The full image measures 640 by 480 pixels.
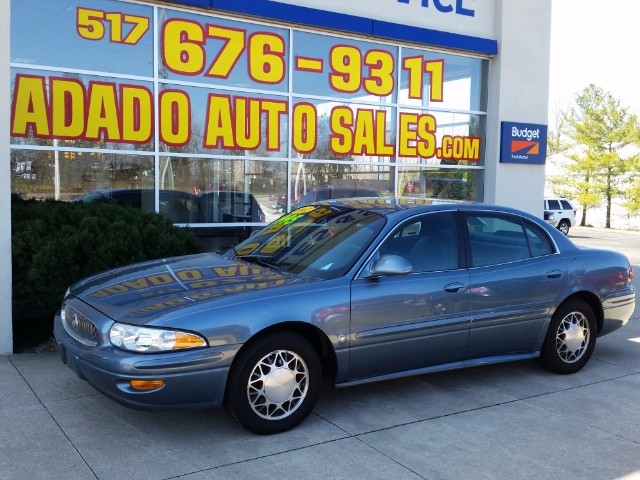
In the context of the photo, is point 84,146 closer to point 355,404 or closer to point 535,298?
point 355,404

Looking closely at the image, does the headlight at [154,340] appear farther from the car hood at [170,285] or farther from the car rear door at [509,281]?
the car rear door at [509,281]

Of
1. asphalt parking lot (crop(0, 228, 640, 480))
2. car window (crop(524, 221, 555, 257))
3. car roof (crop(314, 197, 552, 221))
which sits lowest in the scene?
→ asphalt parking lot (crop(0, 228, 640, 480))

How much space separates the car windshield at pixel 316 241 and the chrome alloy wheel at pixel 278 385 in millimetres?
692

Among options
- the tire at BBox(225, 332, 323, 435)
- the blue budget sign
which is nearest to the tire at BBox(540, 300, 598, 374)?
the tire at BBox(225, 332, 323, 435)

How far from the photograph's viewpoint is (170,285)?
4641 mm

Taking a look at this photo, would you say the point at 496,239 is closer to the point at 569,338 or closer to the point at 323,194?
the point at 569,338

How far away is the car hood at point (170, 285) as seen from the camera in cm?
423

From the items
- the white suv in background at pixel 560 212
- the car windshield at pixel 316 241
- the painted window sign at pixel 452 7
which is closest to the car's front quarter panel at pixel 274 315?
the car windshield at pixel 316 241

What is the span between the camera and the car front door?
4.72 metres

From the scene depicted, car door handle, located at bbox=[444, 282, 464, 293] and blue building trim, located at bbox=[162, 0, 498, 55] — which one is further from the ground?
blue building trim, located at bbox=[162, 0, 498, 55]

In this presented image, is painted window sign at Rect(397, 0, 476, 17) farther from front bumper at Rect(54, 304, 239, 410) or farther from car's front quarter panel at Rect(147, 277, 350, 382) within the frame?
front bumper at Rect(54, 304, 239, 410)

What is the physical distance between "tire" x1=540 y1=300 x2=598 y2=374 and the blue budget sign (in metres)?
6.14

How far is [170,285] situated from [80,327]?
65 cm

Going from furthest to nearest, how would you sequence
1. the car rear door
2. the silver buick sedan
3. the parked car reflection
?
the parked car reflection → the car rear door → the silver buick sedan
